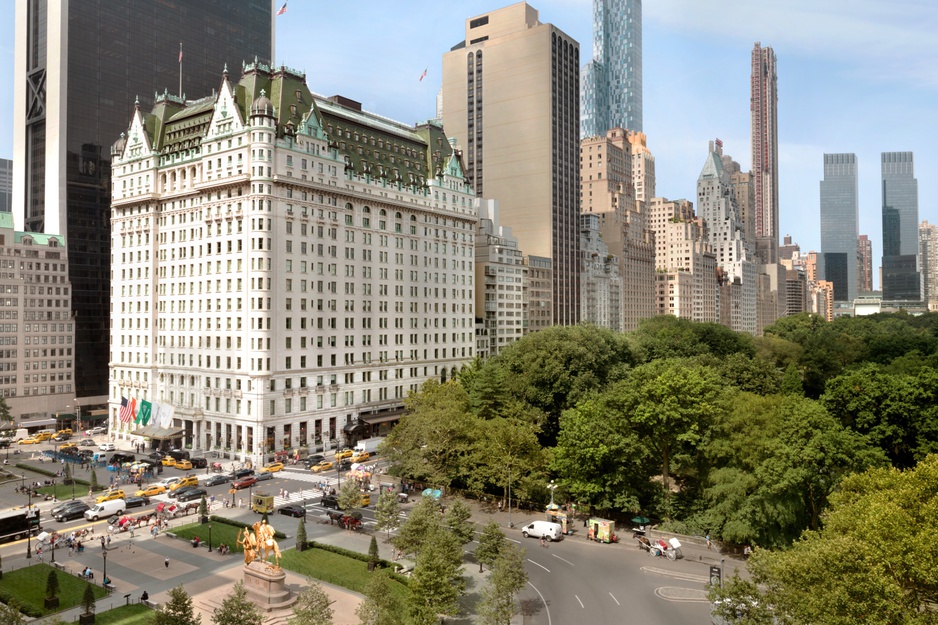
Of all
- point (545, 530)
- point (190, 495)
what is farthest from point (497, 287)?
point (545, 530)

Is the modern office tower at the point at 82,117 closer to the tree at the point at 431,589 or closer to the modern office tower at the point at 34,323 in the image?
the modern office tower at the point at 34,323

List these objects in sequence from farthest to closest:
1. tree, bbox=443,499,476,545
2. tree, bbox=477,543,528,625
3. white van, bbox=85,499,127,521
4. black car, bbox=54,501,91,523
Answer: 1. white van, bbox=85,499,127,521
2. black car, bbox=54,501,91,523
3. tree, bbox=443,499,476,545
4. tree, bbox=477,543,528,625

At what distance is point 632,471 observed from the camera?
73.1m

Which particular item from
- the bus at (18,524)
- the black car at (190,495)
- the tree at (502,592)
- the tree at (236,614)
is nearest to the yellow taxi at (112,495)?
the black car at (190,495)

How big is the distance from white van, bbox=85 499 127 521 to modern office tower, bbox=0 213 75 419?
7374 centimetres

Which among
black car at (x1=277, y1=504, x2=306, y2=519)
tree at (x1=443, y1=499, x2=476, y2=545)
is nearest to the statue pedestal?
tree at (x1=443, y1=499, x2=476, y2=545)

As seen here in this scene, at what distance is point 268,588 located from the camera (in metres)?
52.0

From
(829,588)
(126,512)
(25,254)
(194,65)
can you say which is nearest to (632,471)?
(829,588)

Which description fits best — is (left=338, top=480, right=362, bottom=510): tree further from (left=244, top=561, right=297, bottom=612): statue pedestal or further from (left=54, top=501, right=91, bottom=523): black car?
(left=54, top=501, right=91, bottom=523): black car

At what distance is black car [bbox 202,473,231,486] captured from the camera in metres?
92.2

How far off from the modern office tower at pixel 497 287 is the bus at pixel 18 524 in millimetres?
103857

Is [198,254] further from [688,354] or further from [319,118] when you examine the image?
[688,354]

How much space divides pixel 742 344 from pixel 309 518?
389 ft

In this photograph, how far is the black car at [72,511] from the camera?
76250 millimetres
